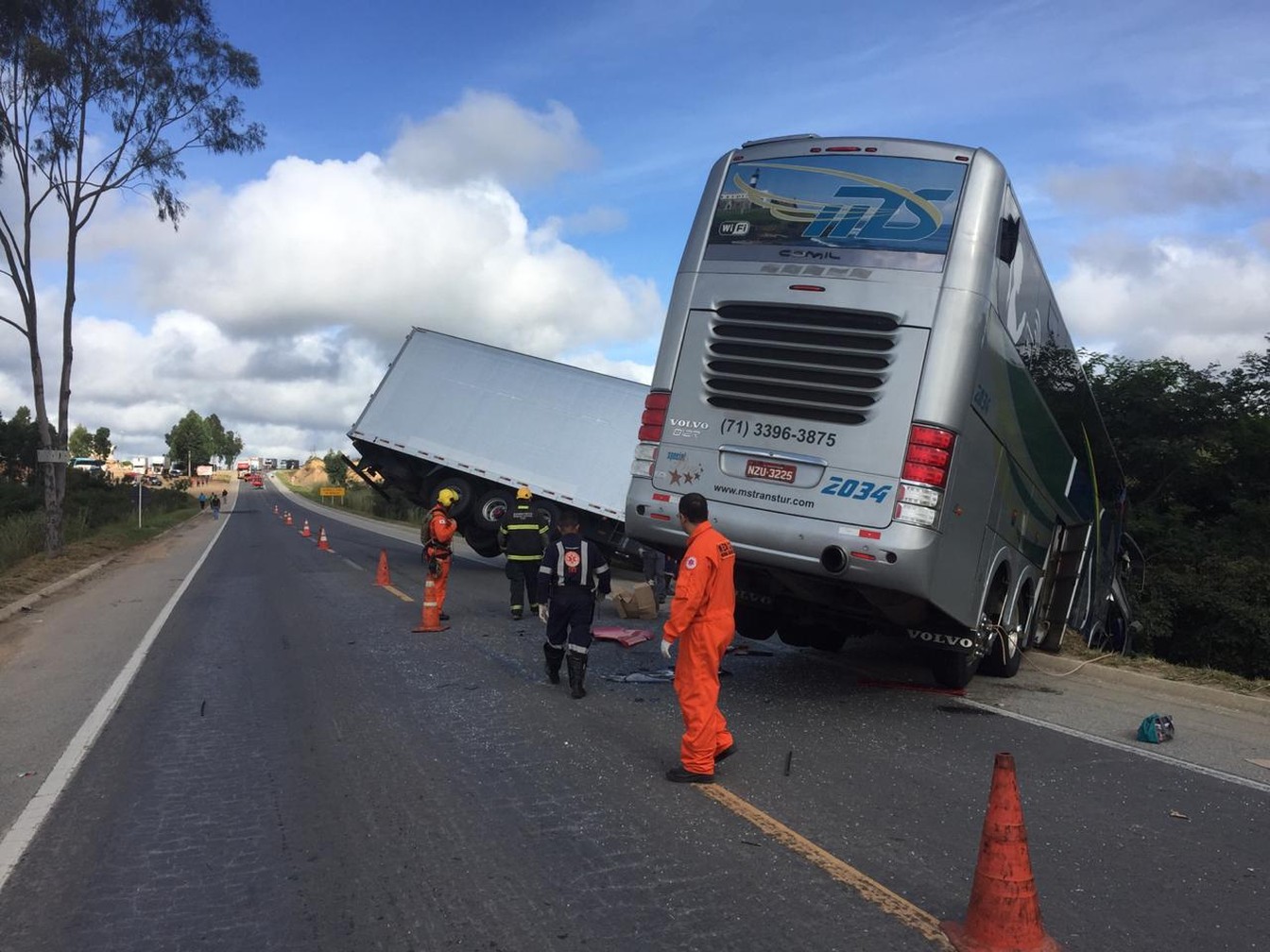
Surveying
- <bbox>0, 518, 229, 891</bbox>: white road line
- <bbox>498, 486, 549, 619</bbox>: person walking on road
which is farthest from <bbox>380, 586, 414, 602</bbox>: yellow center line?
<bbox>0, 518, 229, 891</bbox>: white road line

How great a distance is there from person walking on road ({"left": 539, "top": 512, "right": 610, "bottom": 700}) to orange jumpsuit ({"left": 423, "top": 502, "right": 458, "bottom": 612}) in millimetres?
3461

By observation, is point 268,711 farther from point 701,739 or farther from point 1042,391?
point 1042,391

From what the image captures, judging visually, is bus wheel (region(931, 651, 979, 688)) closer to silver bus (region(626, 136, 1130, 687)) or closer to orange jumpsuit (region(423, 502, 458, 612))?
silver bus (region(626, 136, 1130, 687))

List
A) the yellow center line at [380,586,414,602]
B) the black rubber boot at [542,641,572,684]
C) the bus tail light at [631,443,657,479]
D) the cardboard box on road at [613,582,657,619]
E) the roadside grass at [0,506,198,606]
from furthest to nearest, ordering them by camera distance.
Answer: the roadside grass at [0,506,198,606] → the yellow center line at [380,586,414,602] → the cardboard box on road at [613,582,657,619] → the black rubber boot at [542,641,572,684] → the bus tail light at [631,443,657,479]

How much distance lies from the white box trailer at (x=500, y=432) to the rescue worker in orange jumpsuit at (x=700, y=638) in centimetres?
1337

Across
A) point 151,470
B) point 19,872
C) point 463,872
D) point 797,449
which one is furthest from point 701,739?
point 151,470

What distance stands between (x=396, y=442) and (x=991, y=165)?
15149mm

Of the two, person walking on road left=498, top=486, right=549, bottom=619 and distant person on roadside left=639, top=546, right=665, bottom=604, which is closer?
person walking on road left=498, top=486, right=549, bottom=619

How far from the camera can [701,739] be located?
5492 millimetres

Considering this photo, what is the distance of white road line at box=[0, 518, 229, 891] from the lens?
4.58 m

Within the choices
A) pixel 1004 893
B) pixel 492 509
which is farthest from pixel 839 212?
pixel 492 509

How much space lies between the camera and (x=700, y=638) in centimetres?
564

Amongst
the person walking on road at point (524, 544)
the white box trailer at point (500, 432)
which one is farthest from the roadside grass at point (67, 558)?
the person walking on road at point (524, 544)

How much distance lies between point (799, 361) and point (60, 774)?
542 cm
